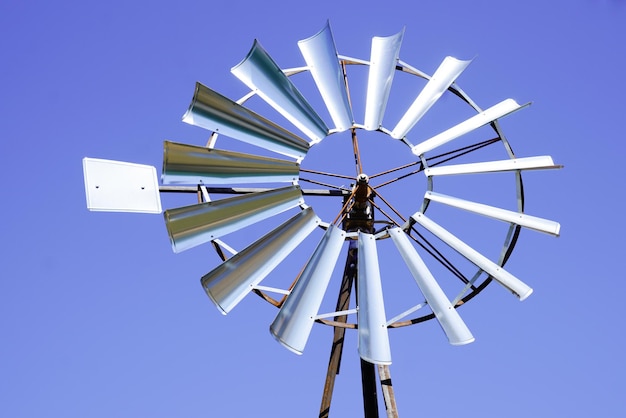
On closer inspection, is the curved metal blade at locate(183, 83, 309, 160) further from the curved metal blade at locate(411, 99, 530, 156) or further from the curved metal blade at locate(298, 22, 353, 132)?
the curved metal blade at locate(411, 99, 530, 156)

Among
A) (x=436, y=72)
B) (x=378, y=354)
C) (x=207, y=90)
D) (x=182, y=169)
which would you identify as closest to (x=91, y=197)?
(x=182, y=169)

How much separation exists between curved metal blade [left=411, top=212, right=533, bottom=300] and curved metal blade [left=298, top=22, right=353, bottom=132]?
127 cm

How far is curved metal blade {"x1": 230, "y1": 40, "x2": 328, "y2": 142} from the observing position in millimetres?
6906

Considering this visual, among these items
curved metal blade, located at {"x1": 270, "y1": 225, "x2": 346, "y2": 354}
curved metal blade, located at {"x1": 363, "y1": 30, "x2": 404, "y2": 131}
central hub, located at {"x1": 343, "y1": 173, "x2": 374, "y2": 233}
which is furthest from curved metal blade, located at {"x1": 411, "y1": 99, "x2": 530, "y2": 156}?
curved metal blade, located at {"x1": 270, "y1": 225, "x2": 346, "y2": 354}

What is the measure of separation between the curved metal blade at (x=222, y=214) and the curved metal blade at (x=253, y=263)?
18cm

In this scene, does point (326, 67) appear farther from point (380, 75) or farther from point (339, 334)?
point (339, 334)

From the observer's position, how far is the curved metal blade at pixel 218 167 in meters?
6.31

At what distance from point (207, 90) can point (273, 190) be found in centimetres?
96

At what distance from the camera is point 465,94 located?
7410 millimetres

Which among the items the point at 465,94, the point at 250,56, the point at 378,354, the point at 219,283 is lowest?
the point at 378,354

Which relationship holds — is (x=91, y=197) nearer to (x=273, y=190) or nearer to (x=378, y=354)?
(x=273, y=190)

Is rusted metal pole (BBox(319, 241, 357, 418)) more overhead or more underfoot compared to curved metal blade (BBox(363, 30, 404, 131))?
more underfoot

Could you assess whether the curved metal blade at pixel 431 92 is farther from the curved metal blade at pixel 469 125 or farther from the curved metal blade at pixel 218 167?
the curved metal blade at pixel 218 167

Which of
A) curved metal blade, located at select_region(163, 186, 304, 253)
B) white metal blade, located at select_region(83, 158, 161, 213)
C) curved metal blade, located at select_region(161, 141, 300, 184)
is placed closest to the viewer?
curved metal blade, located at select_region(163, 186, 304, 253)
